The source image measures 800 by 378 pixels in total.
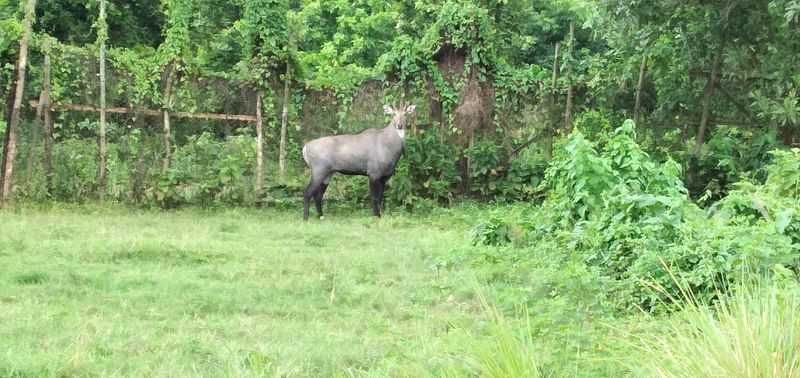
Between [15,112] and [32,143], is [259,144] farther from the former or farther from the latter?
[15,112]

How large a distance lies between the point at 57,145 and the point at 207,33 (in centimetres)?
863

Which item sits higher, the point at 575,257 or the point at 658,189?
the point at 658,189

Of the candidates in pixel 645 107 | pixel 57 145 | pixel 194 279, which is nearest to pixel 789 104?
pixel 645 107

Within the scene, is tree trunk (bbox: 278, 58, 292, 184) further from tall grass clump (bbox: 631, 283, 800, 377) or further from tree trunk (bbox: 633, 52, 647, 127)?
tall grass clump (bbox: 631, 283, 800, 377)

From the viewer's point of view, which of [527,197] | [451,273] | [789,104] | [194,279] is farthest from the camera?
[527,197]

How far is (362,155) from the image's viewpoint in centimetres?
1170

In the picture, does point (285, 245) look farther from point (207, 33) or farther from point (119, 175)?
point (207, 33)

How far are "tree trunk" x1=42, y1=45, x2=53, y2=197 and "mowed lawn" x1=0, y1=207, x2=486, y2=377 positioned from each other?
1564 millimetres

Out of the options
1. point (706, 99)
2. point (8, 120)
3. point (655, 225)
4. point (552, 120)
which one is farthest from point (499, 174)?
point (655, 225)

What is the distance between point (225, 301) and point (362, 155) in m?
6.39

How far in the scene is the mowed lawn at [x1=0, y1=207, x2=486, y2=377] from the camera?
4000 millimetres

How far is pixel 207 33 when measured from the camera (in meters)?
19.2

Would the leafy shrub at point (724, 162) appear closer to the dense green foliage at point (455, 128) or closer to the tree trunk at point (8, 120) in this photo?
the dense green foliage at point (455, 128)

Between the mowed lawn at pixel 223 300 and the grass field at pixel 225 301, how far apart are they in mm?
13
